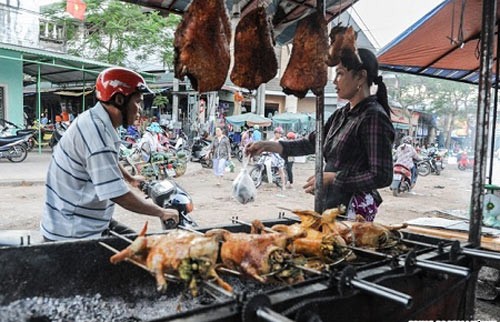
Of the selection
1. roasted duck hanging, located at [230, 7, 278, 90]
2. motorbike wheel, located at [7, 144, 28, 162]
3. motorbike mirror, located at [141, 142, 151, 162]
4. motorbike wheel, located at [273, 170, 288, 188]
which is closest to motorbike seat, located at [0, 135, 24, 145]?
motorbike wheel, located at [7, 144, 28, 162]

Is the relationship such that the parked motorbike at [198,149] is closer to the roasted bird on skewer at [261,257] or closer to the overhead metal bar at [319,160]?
the overhead metal bar at [319,160]

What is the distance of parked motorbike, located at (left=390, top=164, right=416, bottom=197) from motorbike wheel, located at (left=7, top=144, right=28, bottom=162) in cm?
1294

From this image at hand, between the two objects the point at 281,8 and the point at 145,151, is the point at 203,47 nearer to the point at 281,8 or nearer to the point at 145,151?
the point at 281,8

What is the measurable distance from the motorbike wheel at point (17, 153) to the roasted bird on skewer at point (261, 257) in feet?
47.8

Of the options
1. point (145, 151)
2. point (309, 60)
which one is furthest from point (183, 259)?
point (145, 151)

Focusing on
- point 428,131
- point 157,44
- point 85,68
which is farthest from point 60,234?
point 428,131

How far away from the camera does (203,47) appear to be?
2369 millimetres

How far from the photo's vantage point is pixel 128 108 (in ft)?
8.94

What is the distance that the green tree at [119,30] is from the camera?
→ 1839cm

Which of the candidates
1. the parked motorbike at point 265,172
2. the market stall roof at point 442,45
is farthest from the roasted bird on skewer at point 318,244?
the parked motorbike at point 265,172

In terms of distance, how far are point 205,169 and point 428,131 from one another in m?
30.3

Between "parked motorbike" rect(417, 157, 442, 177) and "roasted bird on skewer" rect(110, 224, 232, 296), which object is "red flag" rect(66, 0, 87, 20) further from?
"parked motorbike" rect(417, 157, 442, 177)

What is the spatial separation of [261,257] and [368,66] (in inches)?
74.3

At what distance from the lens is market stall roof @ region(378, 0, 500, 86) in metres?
5.07
